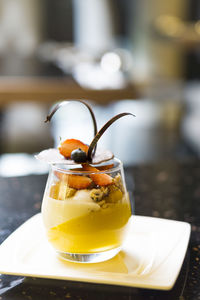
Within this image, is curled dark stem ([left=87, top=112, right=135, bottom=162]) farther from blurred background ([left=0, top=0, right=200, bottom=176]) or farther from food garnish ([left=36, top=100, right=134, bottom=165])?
blurred background ([left=0, top=0, right=200, bottom=176])

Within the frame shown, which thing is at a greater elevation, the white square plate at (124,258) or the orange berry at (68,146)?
the orange berry at (68,146)

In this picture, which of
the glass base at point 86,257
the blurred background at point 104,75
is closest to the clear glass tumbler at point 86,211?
the glass base at point 86,257

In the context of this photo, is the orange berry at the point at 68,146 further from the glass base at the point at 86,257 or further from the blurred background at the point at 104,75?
the blurred background at the point at 104,75

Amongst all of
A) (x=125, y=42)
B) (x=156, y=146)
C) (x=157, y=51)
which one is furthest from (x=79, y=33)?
(x=156, y=146)

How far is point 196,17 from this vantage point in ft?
15.8

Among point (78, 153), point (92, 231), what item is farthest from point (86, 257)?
point (78, 153)

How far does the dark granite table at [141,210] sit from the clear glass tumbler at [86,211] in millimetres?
73

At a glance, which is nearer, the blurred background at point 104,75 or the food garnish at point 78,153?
the food garnish at point 78,153

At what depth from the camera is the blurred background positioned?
2.80 metres

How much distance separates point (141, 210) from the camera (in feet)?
3.09

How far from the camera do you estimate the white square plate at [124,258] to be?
0.63 metres

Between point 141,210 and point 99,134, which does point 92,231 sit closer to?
point 99,134

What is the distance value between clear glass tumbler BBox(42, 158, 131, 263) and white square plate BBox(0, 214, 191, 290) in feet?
0.08

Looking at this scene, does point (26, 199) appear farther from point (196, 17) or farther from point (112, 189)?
point (196, 17)
